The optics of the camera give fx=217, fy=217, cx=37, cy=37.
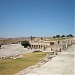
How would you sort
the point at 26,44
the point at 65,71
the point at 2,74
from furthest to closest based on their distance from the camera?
the point at 26,44 < the point at 2,74 < the point at 65,71

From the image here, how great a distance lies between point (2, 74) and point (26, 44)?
55.4 meters

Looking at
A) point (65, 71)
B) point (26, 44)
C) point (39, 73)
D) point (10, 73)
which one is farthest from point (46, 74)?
point (26, 44)

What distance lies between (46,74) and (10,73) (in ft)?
17.2

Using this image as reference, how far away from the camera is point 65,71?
1708cm

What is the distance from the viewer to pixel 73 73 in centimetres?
1616

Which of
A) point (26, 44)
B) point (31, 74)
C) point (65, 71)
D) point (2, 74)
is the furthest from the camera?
point (26, 44)

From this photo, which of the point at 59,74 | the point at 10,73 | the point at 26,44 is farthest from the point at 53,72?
the point at 26,44

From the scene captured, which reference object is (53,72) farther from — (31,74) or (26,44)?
(26,44)

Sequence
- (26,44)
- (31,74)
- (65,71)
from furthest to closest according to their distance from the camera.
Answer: (26,44), (65,71), (31,74)

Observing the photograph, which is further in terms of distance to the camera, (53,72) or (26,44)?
(26,44)

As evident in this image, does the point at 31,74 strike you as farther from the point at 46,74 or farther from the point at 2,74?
the point at 2,74

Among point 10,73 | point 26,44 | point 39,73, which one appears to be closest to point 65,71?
point 39,73

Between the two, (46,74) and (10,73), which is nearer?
(46,74)

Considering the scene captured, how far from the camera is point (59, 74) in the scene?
15875 mm
